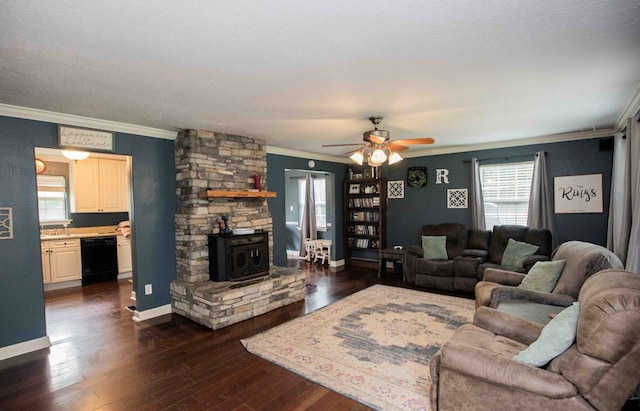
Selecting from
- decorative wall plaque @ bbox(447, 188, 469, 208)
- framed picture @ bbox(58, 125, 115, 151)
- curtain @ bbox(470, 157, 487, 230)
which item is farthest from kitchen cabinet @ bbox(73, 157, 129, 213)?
curtain @ bbox(470, 157, 487, 230)

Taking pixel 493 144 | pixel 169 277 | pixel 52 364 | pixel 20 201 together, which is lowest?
pixel 52 364

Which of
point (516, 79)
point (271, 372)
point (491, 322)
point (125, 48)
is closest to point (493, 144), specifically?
point (516, 79)

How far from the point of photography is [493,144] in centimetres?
562

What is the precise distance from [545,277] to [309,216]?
18.0 ft

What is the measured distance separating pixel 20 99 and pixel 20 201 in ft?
3.40

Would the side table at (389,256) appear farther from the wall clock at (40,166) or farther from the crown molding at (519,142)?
the wall clock at (40,166)

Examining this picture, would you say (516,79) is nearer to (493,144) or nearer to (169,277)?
(493,144)

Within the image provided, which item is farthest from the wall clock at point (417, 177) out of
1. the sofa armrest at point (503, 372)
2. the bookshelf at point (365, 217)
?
the sofa armrest at point (503, 372)

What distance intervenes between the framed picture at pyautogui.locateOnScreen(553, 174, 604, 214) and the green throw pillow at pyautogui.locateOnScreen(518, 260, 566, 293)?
7.73 ft

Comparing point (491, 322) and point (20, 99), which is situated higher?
point (20, 99)

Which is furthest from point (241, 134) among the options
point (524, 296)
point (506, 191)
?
point (506, 191)

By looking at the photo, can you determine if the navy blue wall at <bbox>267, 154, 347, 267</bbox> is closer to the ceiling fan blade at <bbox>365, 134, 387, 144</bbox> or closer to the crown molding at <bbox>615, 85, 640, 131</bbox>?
the ceiling fan blade at <bbox>365, 134, 387, 144</bbox>

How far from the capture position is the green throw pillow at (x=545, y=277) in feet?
10.3

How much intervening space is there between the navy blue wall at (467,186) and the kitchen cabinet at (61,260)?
238 inches
